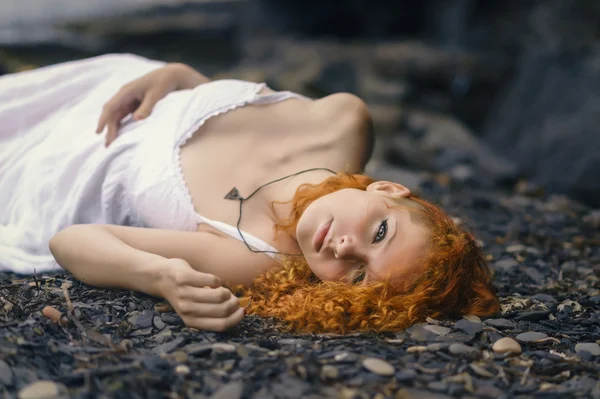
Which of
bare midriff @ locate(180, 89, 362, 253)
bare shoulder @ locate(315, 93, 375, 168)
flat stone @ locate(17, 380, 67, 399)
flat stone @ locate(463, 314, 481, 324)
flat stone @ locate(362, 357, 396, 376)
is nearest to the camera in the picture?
flat stone @ locate(17, 380, 67, 399)

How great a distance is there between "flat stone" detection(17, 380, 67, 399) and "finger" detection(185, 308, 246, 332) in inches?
18.0

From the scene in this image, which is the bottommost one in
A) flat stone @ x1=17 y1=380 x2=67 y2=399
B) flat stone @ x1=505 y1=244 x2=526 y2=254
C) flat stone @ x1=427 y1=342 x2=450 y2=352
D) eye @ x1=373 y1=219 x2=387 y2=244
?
flat stone @ x1=505 y1=244 x2=526 y2=254

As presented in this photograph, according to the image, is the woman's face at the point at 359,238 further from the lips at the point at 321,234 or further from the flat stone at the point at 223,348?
Answer: the flat stone at the point at 223,348

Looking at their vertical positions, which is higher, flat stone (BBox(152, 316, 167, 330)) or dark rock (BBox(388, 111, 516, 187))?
flat stone (BBox(152, 316, 167, 330))

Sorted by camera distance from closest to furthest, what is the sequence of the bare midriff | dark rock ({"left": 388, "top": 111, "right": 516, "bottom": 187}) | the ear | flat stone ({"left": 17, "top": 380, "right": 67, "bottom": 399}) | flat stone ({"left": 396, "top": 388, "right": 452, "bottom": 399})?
flat stone ({"left": 17, "top": 380, "right": 67, "bottom": 399}), flat stone ({"left": 396, "top": 388, "right": 452, "bottom": 399}), the ear, the bare midriff, dark rock ({"left": 388, "top": 111, "right": 516, "bottom": 187})

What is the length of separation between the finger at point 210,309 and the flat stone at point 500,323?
2.92 ft

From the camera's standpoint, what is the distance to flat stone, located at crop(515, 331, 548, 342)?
2.13 metres

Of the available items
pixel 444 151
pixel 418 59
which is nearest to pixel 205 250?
pixel 444 151

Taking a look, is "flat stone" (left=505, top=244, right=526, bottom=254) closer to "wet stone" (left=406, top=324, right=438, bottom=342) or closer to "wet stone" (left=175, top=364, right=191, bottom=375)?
"wet stone" (left=406, top=324, right=438, bottom=342)

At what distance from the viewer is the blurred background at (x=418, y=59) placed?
5797mm

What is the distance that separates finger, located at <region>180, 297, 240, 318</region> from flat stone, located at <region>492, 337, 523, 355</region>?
81cm

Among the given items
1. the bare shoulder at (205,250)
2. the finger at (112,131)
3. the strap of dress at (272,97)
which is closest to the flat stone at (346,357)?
the bare shoulder at (205,250)

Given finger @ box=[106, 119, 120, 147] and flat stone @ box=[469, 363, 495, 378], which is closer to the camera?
flat stone @ box=[469, 363, 495, 378]

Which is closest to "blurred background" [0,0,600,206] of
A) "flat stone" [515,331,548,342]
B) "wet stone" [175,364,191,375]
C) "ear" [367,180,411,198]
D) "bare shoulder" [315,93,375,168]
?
"bare shoulder" [315,93,375,168]
